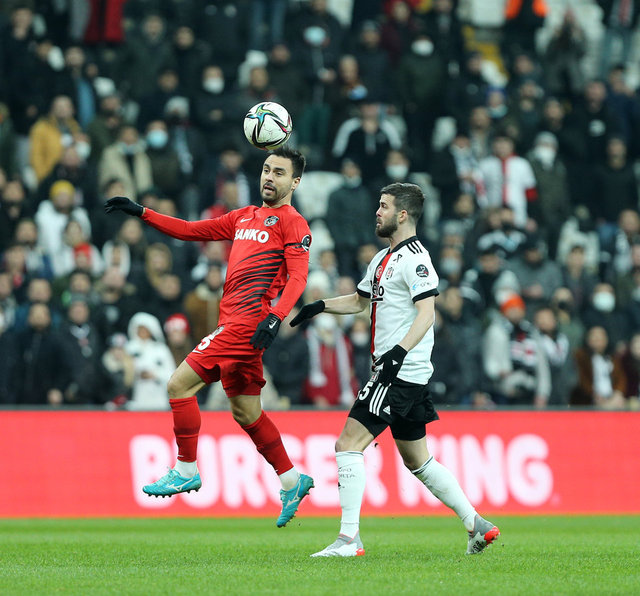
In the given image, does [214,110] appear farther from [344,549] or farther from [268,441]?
[344,549]

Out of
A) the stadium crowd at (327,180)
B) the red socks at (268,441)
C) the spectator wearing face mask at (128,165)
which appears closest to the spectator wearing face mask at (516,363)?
the stadium crowd at (327,180)

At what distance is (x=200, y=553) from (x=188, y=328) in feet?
22.0

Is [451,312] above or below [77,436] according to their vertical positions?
above

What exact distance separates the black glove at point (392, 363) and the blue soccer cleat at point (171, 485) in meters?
1.67

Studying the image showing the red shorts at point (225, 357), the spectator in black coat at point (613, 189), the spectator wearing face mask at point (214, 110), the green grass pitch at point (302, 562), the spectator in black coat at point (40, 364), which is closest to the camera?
the green grass pitch at point (302, 562)

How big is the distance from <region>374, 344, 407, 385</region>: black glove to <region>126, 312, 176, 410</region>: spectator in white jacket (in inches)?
277

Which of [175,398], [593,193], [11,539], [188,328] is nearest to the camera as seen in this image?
[175,398]

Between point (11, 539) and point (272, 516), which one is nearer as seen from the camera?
point (11, 539)

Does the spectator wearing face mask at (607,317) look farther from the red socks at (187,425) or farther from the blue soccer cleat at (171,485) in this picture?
the blue soccer cleat at (171,485)

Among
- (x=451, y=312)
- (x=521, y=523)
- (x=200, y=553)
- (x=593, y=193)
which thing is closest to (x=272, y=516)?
(x=521, y=523)

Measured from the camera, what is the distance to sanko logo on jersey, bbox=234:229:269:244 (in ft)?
28.4

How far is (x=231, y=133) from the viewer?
1816 centimetres

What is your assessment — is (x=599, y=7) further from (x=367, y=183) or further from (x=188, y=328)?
(x=188, y=328)

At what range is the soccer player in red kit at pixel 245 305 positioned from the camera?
28.1ft
